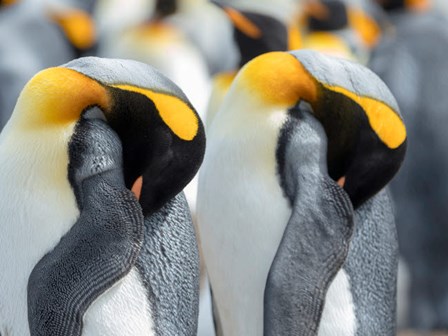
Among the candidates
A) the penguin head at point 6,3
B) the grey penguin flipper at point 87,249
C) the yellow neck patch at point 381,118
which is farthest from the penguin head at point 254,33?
the penguin head at point 6,3

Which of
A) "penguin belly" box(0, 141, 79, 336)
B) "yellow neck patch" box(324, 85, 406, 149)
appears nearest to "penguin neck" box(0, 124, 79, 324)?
"penguin belly" box(0, 141, 79, 336)

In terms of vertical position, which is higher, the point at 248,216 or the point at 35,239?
the point at 35,239

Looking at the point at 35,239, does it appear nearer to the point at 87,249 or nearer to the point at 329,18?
the point at 87,249

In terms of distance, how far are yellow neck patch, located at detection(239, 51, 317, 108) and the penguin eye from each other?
586mm

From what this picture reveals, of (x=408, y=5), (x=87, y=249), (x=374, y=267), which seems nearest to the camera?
(x=87, y=249)

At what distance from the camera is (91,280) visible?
3.19 metres

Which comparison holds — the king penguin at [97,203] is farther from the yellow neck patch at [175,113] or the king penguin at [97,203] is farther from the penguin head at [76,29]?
the penguin head at [76,29]

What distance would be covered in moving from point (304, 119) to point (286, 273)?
1.38 ft

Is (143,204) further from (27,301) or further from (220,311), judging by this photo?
(220,311)

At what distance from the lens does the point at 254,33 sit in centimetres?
543

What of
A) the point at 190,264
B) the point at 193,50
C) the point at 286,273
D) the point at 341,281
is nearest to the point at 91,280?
the point at 190,264

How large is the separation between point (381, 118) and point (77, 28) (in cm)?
503

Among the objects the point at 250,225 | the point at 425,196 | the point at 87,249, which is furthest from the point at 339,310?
the point at 425,196

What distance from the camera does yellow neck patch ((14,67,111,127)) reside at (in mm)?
3299
